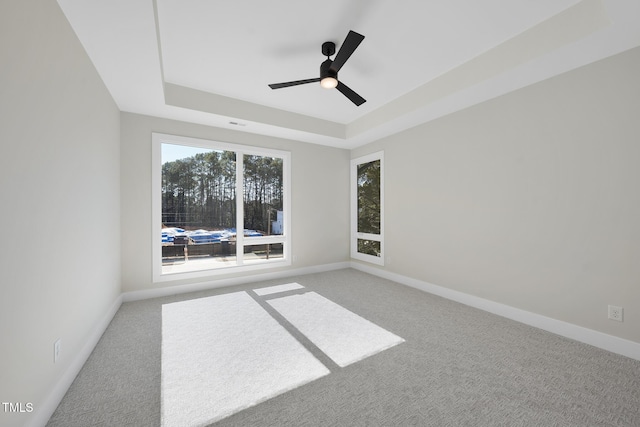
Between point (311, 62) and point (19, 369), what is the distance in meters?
3.16

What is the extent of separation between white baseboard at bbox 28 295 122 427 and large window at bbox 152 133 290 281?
4.17ft

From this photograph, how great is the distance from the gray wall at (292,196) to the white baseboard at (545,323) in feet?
6.17

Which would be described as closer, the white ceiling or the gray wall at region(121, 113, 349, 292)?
the white ceiling

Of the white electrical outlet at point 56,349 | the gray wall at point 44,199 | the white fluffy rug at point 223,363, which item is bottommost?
the white fluffy rug at point 223,363

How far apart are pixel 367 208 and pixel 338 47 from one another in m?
3.10

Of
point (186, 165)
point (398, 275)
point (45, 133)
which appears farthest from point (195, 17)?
point (398, 275)

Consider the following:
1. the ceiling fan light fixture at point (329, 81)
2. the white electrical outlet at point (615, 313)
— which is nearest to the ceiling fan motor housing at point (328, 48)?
the ceiling fan light fixture at point (329, 81)

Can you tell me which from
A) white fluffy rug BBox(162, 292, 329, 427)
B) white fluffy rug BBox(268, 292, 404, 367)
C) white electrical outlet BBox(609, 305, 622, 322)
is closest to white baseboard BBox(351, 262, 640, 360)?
white electrical outlet BBox(609, 305, 622, 322)

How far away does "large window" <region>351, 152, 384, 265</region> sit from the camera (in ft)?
15.6

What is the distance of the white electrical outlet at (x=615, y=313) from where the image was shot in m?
2.17

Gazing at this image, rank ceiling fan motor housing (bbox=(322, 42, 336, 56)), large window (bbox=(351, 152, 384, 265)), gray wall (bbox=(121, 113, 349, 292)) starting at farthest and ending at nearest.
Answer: large window (bbox=(351, 152, 384, 265)) < gray wall (bbox=(121, 113, 349, 292)) < ceiling fan motor housing (bbox=(322, 42, 336, 56))

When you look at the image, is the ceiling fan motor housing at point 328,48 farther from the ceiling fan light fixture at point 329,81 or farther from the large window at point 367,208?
the large window at point 367,208

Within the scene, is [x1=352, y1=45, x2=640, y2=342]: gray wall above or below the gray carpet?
above

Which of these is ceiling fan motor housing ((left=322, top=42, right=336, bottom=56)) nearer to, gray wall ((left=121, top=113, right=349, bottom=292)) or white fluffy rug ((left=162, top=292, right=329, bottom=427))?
gray wall ((left=121, top=113, right=349, bottom=292))
